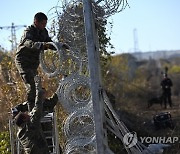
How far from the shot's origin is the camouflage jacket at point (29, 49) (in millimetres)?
7142

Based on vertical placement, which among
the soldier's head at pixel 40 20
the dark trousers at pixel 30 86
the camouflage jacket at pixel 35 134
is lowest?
the camouflage jacket at pixel 35 134

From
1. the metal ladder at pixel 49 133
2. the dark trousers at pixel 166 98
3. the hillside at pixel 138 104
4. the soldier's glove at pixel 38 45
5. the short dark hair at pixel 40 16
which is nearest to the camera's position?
the soldier's glove at pixel 38 45

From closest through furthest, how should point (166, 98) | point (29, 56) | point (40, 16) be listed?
point (40, 16) < point (29, 56) < point (166, 98)

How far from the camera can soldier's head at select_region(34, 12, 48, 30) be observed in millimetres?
7117

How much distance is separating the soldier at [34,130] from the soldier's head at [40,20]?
3.66 feet

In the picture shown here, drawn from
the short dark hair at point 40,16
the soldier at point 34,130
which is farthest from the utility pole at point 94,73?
the short dark hair at point 40,16

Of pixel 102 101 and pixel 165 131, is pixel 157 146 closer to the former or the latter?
pixel 102 101

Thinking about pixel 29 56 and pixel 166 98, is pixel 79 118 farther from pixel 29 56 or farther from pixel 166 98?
pixel 166 98

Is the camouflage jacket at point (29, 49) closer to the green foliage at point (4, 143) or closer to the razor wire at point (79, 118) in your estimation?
the razor wire at point (79, 118)

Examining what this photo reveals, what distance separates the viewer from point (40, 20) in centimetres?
719

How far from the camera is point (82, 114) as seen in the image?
707cm

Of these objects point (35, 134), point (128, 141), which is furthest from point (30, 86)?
point (128, 141)

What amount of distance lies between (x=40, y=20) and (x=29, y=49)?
0.45 metres

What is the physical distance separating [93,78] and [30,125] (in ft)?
3.46
